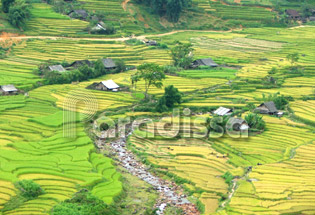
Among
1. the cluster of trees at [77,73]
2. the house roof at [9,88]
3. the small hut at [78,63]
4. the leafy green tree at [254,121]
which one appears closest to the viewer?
the leafy green tree at [254,121]

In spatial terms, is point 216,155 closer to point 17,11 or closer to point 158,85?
point 158,85

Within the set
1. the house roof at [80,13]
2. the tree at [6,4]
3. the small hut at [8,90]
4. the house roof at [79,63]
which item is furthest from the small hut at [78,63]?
the house roof at [80,13]

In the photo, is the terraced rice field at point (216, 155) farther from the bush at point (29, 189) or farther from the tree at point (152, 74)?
the bush at point (29, 189)

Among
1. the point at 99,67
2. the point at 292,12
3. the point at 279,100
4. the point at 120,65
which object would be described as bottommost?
the point at 279,100

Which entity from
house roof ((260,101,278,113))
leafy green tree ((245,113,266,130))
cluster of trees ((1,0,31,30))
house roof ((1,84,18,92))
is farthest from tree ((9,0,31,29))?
leafy green tree ((245,113,266,130))

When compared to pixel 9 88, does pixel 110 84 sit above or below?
below

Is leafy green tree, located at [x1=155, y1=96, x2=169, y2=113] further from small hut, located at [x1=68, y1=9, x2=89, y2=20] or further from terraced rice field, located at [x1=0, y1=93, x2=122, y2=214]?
small hut, located at [x1=68, y1=9, x2=89, y2=20]

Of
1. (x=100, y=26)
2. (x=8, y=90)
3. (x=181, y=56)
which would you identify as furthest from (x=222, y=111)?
(x=100, y=26)
